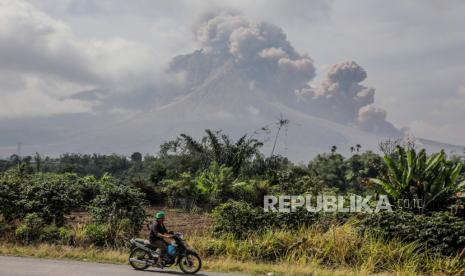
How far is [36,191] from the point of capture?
44.0 feet

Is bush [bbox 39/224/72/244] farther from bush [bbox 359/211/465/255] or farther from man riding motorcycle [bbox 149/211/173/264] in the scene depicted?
bush [bbox 359/211/465/255]

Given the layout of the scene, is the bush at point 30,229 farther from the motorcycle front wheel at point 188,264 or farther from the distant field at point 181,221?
the motorcycle front wheel at point 188,264

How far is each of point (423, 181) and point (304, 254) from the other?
13.5 ft

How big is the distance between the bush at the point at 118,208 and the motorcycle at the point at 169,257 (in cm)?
203

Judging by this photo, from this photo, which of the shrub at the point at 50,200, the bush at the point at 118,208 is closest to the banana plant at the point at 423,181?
the bush at the point at 118,208

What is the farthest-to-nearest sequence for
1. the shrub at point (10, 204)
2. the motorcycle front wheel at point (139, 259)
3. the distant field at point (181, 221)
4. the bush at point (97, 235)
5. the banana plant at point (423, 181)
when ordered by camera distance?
the distant field at point (181, 221) < the shrub at point (10, 204) < the banana plant at point (423, 181) < the bush at point (97, 235) < the motorcycle front wheel at point (139, 259)

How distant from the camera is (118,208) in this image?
12.8 meters

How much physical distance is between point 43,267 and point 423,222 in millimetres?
8549

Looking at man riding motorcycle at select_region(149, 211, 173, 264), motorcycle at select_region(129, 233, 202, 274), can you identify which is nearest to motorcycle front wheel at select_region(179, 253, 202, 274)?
motorcycle at select_region(129, 233, 202, 274)

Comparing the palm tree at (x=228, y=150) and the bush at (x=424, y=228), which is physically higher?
the palm tree at (x=228, y=150)

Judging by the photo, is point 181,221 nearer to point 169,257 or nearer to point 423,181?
point 169,257

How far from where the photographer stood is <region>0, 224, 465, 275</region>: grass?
33.9 feet

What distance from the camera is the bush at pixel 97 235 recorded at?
1224 centimetres

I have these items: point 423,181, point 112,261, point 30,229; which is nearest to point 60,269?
point 112,261
